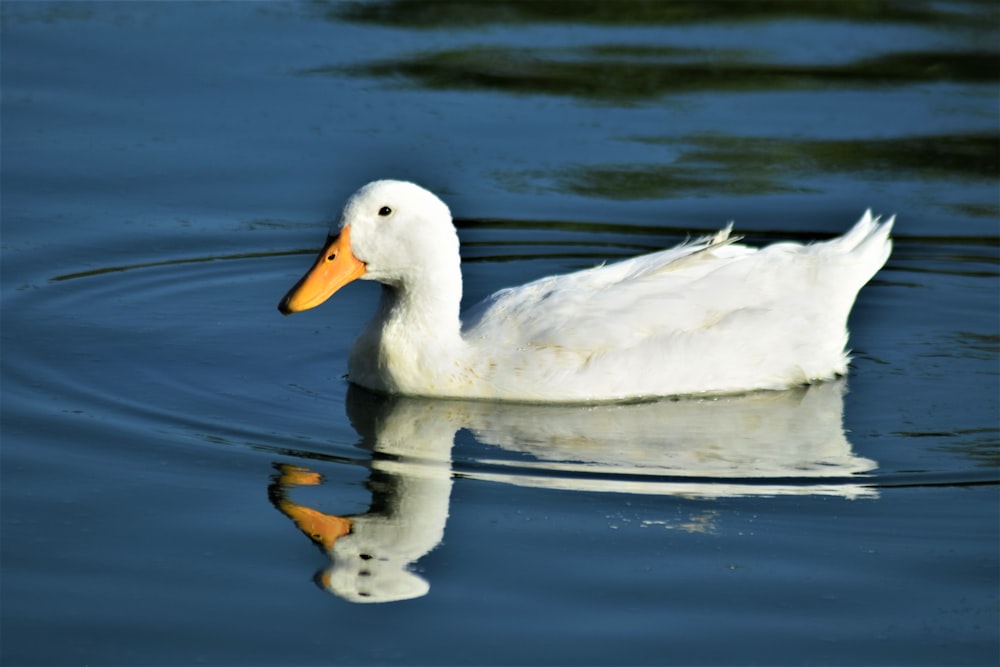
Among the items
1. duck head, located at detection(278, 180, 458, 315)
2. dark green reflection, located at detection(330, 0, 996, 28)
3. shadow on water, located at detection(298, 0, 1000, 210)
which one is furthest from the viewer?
dark green reflection, located at detection(330, 0, 996, 28)

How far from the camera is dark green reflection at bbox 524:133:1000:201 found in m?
13.1

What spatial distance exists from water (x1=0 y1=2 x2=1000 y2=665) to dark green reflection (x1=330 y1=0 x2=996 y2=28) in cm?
7

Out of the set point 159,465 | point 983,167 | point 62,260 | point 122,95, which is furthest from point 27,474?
point 983,167

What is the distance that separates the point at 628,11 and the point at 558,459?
11.1 m

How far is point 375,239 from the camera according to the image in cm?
901

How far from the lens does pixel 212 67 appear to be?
15.4 m

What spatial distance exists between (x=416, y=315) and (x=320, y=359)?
0.92m

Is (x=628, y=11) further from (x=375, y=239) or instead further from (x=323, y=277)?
(x=323, y=277)

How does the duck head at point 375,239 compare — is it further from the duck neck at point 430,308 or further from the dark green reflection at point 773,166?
the dark green reflection at point 773,166

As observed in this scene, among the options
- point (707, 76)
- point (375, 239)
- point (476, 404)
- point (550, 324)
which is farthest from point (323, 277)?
point (707, 76)

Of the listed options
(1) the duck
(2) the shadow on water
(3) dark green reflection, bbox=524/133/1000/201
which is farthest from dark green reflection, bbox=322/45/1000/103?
(1) the duck

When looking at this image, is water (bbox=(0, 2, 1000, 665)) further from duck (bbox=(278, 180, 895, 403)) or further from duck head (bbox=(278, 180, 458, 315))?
duck head (bbox=(278, 180, 458, 315))

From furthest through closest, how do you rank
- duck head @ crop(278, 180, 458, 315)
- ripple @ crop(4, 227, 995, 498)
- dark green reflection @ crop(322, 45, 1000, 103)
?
1. dark green reflection @ crop(322, 45, 1000, 103)
2. duck head @ crop(278, 180, 458, 315)
3. ripple @ crop(4, 227, 995, 498)

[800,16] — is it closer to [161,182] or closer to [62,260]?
[161,182]
